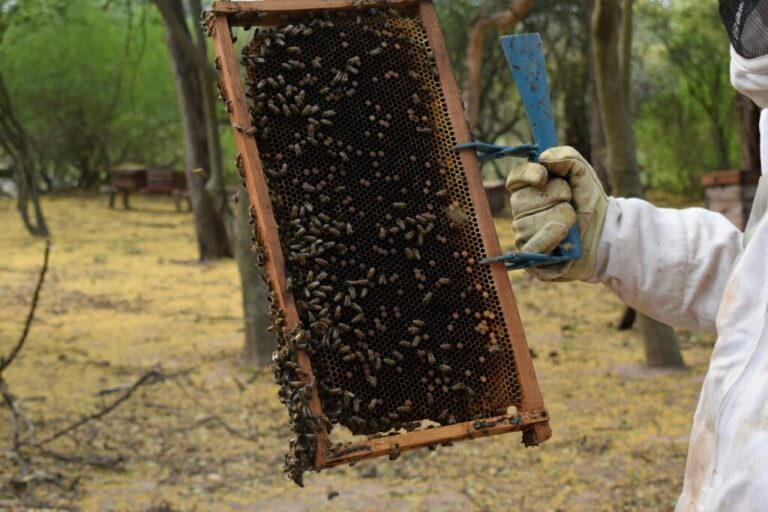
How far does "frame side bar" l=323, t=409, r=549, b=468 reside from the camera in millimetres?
2408

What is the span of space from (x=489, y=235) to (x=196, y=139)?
12272mm

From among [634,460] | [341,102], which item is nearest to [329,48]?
[341,102]

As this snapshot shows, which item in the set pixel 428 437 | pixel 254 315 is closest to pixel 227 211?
pixel 254 315

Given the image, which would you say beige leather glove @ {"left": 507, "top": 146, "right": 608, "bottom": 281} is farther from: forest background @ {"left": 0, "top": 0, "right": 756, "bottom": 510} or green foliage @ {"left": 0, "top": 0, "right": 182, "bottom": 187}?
green foliage @ {"left": 0, "top": 0, "right": 182, "bottom": 187}

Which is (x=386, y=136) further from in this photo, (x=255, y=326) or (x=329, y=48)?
(x=255, y=326)

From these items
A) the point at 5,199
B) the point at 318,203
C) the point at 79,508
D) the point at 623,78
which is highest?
the point at 318,203

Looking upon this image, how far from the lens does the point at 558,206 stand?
8.68ft

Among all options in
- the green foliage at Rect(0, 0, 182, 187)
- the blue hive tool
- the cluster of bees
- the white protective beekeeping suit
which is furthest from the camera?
the green foliage at Rect(0, 0, 182, 187)

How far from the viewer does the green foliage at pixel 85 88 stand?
976 inches

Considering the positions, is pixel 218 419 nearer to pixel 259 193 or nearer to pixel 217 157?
pixel 217 157

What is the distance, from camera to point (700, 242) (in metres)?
2.57

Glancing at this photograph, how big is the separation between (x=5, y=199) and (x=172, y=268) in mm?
13810

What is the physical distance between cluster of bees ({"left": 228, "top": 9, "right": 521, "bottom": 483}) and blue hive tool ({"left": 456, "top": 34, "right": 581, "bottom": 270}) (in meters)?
0.13

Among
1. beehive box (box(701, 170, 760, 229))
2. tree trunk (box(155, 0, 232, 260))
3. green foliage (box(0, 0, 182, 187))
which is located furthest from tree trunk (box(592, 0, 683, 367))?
green foliage (box(0, 0, 182, 187))
